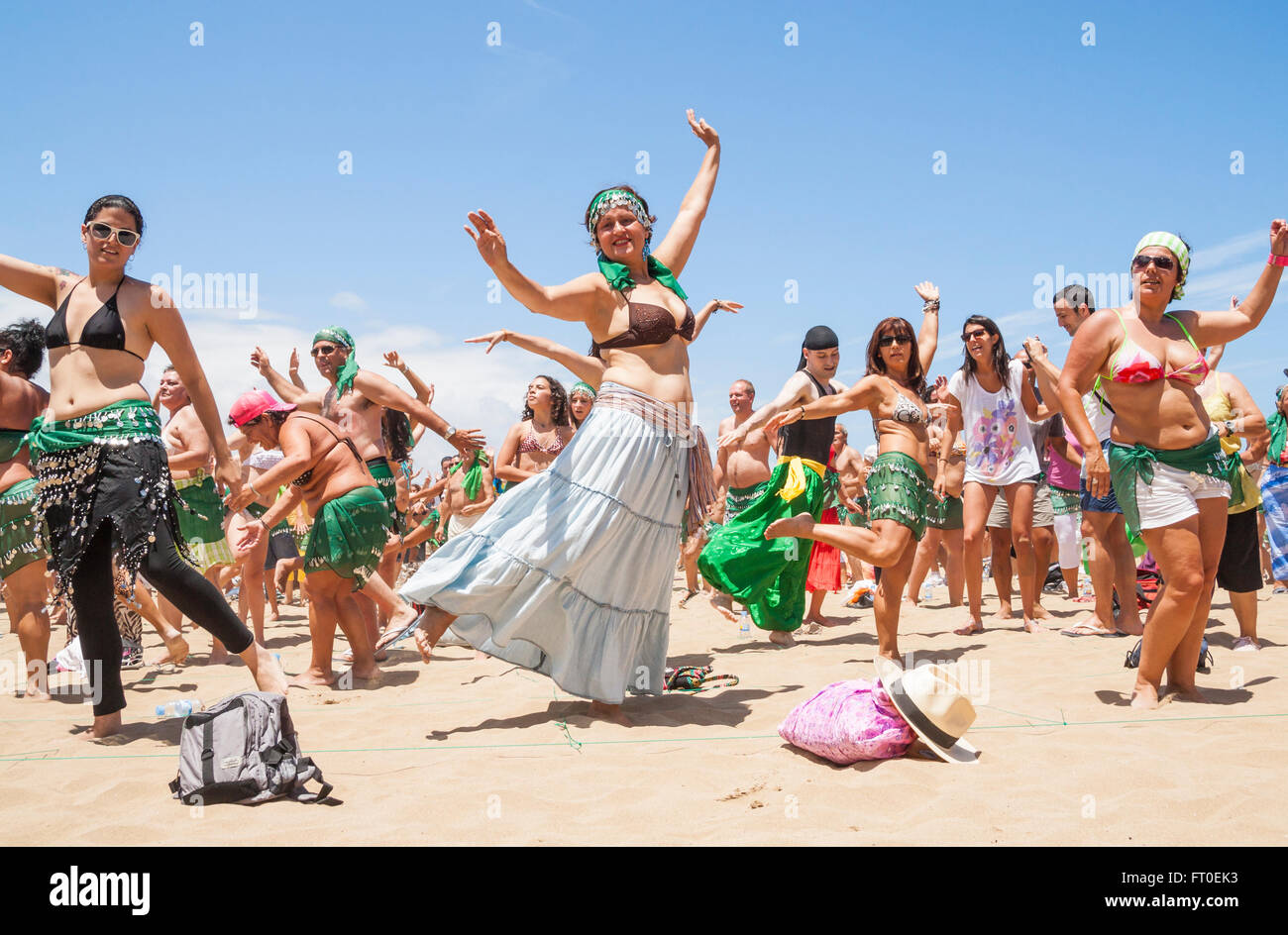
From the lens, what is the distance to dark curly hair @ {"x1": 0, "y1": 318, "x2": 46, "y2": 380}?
5.05 meters

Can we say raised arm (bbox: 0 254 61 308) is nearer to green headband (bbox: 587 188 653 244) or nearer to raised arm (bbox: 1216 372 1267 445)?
green headband (bbox: 587 188 653 244)

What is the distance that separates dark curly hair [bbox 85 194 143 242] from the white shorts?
440cm

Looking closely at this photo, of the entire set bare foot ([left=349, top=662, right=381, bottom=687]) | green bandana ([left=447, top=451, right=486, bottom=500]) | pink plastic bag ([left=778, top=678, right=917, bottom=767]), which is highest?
green bandana ([left=447, top=451, right=486, bottom=500])

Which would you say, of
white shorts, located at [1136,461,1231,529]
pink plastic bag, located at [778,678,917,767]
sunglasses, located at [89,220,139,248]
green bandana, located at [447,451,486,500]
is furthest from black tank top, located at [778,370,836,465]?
green bandana, located at [447,451,486,500]

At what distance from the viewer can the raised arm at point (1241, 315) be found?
407cm

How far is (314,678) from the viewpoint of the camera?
528 centimetres

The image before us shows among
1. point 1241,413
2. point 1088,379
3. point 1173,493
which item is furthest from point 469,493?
point 1173,493

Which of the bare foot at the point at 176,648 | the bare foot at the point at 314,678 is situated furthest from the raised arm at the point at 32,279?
the bare foot at the point at 176,648

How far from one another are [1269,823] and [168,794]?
3.40 meters

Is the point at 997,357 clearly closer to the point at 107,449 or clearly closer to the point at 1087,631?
the point at 1087,631

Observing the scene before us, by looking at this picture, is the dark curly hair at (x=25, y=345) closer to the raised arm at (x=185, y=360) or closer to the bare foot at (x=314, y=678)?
the raised arm at (x=185, y=360)

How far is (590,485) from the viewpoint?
4.09 meters
